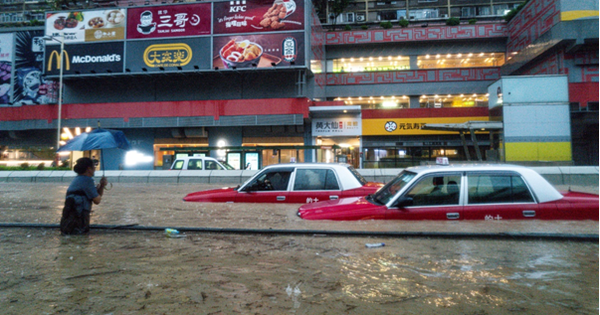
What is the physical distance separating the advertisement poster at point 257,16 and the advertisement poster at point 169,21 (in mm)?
1047

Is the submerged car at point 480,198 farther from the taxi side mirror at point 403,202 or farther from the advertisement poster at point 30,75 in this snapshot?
the advertisement poster at point 30,75

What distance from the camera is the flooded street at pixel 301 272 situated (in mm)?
2580

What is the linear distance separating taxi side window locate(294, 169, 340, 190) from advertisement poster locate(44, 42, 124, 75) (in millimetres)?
22710

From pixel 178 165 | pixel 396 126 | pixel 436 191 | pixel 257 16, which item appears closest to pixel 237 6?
pixel 257 16

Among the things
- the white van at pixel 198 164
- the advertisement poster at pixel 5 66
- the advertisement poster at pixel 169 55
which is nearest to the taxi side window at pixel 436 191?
the white van at pixel 198 164

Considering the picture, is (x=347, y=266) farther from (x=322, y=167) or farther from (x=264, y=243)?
(x=322, y=167)

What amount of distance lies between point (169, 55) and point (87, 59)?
626 centimetres

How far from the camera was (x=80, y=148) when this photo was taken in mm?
6742

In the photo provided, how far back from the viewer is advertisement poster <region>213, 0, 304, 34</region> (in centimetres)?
2328

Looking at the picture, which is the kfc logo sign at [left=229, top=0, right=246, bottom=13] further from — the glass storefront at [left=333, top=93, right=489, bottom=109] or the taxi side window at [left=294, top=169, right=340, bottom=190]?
the taxi side window at [left=294, top=169, right=340, bottom=190]

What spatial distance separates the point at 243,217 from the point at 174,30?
2264 cm

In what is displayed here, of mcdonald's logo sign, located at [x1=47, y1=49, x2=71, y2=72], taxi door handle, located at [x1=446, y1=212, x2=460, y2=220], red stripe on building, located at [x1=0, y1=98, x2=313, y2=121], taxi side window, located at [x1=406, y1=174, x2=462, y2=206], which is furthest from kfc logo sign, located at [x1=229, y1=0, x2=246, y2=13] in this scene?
taxi door handle, located at [x1=446, y1=212, x2=460, y2=220]

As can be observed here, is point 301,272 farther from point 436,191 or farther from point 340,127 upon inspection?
point 340,127

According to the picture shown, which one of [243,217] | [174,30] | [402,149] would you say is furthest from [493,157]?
[174,30]
